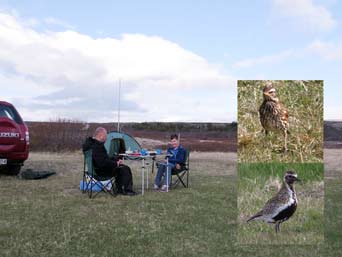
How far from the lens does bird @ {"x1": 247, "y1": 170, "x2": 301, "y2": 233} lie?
423 centimetres

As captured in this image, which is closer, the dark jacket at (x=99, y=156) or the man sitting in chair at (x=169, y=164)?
the dark jacket at (x=99, y=156)

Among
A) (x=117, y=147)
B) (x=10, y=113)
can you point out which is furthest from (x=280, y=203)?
(x=10, y=113)

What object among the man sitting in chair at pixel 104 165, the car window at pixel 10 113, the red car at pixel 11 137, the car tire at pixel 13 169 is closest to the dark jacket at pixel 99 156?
the man sitting in chair at pixel 104 165

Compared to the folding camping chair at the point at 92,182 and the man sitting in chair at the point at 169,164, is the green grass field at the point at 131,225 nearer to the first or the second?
the folding camping chair at the point at 92,182

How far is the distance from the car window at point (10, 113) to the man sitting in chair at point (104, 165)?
9.86 feet

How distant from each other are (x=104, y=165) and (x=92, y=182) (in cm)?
44

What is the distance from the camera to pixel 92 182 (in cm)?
862

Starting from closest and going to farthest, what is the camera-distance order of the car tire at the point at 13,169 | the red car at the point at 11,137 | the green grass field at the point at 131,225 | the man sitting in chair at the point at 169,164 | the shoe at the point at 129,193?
1. the green grass field at the point at 131,225
2. the shoe at the point at 129,193
3. the man sitting in chair at the point at 169,164
4. the red car at the point at 11,137
5. the car tire at the point at 13,169

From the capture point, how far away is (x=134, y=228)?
19.6 feet

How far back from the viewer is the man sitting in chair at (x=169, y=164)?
31.7 feet

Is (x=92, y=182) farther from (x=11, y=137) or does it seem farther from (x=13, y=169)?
(x=13, y=169)

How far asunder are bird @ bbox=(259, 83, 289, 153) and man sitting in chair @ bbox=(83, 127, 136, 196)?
4.52 meters

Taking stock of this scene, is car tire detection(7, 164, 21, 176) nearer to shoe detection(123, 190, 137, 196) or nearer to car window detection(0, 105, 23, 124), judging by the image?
car window detection(0, 105, 23, 124)

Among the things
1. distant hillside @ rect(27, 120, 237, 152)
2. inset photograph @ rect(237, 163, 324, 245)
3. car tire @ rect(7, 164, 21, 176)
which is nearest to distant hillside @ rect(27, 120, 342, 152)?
distant hillside @ rect(27, 120, 237, 152)
